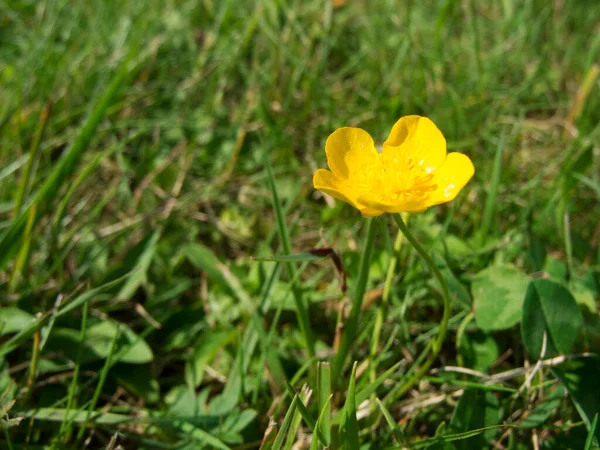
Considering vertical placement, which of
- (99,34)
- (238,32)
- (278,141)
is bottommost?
(278,141)

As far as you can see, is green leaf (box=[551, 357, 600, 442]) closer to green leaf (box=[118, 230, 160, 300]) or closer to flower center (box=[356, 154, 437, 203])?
flower center (box=[356, 154, 437, 203])

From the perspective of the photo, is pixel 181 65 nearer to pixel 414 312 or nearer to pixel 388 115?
pixel 388 115

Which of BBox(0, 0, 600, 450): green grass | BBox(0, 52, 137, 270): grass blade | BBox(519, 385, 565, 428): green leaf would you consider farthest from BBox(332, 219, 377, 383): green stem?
BBox(0, 52, 137, 270): grass blade

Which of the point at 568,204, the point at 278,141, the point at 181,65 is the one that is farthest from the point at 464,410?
the point at 181,65

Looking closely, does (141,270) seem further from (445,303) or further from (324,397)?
(445,303)

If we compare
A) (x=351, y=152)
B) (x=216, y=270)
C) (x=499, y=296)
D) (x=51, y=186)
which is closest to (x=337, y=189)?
(x=351, y=152)
